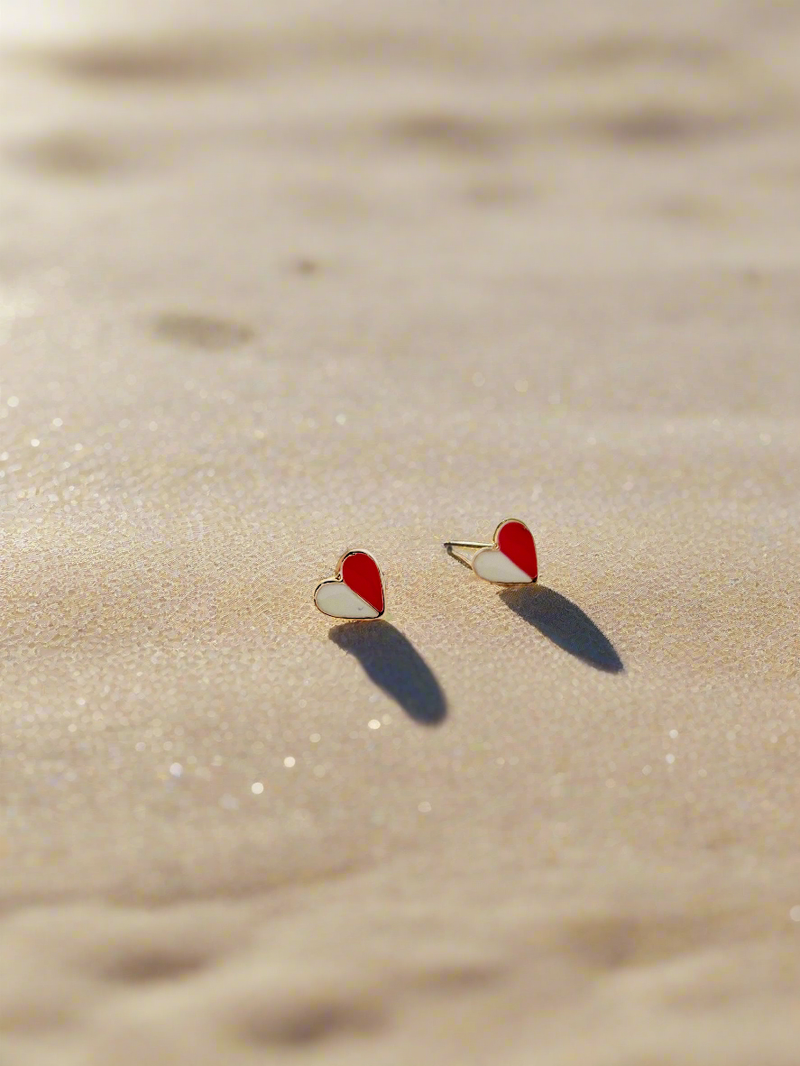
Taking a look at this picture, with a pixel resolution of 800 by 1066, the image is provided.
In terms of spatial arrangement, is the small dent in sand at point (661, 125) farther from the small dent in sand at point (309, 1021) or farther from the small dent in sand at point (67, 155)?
the small dent in sand at point (309, 1021)

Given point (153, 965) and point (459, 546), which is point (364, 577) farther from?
point (153, 965)

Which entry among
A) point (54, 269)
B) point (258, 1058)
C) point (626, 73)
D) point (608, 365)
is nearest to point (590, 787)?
point (258, 1058)

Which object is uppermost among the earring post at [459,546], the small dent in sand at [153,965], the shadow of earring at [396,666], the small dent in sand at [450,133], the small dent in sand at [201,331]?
the small dent in sand at [450,133]

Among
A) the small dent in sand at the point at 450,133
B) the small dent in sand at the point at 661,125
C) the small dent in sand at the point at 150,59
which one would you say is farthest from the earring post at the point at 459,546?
the small dent in sand at the point at 150,59

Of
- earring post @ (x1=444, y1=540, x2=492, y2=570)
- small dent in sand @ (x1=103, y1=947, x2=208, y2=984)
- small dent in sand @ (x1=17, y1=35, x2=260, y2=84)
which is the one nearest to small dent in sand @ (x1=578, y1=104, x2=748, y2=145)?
small dent in sand @ (x1=17, y1=35, x2=260, y2=84)

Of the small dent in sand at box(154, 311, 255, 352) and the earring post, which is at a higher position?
the small dent in sand at box(154, 311, 255, 352)

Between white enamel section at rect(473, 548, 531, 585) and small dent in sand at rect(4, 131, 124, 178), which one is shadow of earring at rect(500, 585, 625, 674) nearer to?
white enamel section at rect(473, 548, 531, 585)

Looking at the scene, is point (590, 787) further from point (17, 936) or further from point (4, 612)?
point (4, 612)

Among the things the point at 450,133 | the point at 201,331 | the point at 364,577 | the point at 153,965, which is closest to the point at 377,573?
the point at 364,577
